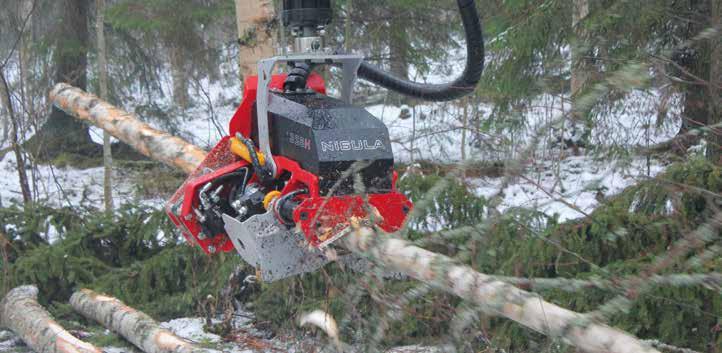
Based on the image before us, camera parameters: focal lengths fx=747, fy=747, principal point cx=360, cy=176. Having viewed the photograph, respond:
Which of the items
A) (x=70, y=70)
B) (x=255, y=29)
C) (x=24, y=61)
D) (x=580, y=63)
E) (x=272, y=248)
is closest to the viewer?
(x=272, y=248)

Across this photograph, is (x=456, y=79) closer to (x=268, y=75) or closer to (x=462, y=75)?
(x=462, y=75)

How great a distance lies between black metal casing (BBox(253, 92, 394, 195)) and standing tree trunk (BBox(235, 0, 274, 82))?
217 cm

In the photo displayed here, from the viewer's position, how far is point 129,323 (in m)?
4.82

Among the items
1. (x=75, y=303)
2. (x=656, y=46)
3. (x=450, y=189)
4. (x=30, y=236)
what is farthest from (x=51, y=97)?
(x=656, y=46)

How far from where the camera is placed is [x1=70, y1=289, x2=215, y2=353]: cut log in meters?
4.45

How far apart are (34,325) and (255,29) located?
8.42ft

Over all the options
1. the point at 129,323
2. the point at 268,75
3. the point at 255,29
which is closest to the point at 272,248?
the point at 268,75

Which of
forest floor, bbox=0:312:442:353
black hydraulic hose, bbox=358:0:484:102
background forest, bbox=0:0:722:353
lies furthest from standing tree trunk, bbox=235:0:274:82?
forest floor, bbox=0:312:442:353

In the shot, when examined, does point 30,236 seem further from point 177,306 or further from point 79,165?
point 79,165

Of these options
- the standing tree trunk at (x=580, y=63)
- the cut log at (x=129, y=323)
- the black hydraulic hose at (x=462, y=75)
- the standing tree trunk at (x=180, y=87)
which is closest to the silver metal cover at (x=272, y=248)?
the cut log at (x=129, y=323)

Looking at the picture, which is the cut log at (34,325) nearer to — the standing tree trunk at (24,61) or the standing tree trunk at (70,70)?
the standing tree trunk at (24,61)

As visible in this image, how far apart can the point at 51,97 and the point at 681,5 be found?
4995mm

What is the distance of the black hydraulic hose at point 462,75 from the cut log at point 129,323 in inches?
73.6

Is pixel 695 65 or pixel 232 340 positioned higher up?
pixel 695 65
